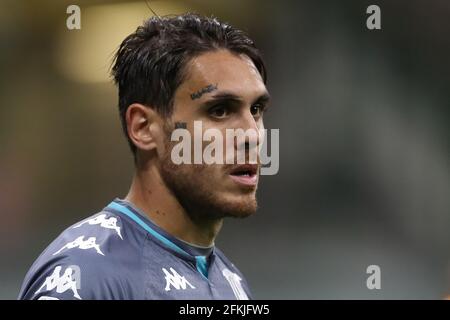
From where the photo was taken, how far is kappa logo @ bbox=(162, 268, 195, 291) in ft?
6.66

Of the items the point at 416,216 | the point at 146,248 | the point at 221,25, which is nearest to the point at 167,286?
the point at 146,248

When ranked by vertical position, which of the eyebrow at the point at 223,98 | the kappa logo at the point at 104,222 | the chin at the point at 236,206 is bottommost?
the kappa logo at the point at 104,222

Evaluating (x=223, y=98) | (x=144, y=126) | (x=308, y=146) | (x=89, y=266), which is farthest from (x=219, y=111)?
(x=308, y=146)

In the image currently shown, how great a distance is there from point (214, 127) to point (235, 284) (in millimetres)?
695

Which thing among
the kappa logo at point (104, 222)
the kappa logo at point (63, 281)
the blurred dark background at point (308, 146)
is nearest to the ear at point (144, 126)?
the kappa logo at point (104, 222)

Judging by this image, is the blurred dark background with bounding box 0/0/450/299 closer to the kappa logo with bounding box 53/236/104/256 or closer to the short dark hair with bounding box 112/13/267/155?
the short dark hair with bounding box 112/13/267/155

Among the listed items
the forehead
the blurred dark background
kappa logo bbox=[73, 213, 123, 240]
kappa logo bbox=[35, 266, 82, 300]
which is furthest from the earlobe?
the blurred dark background

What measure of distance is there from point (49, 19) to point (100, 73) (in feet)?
2.26

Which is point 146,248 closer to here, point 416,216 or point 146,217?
point 146,217

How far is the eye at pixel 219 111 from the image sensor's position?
2125mm

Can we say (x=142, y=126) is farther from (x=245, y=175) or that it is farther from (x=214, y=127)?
(x=245, y=175)

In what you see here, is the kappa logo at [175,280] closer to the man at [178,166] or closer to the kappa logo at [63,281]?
the man at [178,166]

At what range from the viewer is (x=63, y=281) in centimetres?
179

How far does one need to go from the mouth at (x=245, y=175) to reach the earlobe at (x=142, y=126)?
0.28 m
